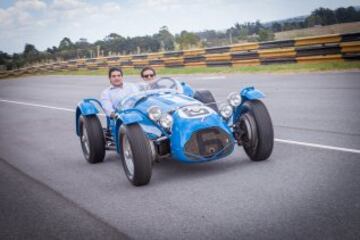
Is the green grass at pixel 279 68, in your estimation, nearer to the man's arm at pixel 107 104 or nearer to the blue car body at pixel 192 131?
the man's arm at pixel 107 104

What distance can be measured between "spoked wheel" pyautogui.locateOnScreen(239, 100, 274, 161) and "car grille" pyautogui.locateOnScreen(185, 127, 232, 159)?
0.42 m

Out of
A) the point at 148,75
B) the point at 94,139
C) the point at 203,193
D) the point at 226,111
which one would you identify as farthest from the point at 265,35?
the point at 203,193

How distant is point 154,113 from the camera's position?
20.7 ft

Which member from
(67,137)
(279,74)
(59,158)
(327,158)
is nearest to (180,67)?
(279,74)

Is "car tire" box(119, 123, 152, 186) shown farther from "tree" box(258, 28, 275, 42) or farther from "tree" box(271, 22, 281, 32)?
"tree" box(271, 22, 281, 32)

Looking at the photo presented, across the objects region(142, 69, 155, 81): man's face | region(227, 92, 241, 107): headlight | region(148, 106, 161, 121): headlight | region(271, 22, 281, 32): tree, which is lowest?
region(148, 106, 161, 121): headlight

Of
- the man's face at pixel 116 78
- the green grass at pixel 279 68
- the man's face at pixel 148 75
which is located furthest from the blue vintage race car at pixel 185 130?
the green grass at pixel 279 68

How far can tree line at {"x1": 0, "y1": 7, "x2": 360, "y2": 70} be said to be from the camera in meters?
29.9

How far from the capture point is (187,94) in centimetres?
760

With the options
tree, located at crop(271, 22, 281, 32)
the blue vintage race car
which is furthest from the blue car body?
tree, located at crop(271, 22, 281, 32)

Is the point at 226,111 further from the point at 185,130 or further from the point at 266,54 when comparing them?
the point at 266,54

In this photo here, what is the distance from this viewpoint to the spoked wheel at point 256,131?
618 centimetres

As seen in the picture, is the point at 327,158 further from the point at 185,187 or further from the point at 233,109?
the point at 185,187

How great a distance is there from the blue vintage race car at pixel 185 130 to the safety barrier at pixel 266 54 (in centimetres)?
1153
